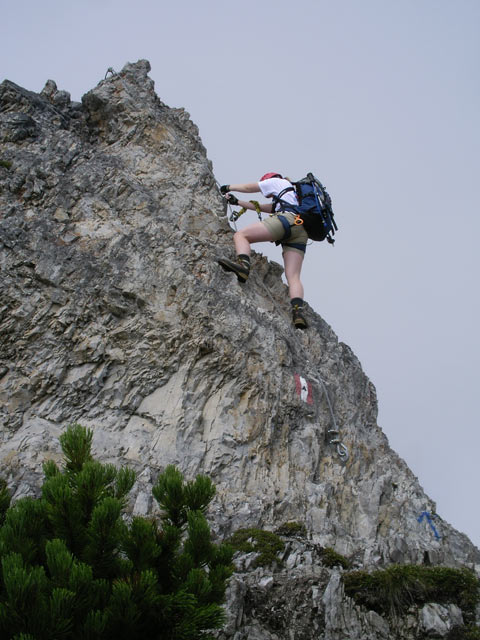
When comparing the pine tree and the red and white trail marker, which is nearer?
the pine tree

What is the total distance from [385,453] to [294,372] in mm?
2597

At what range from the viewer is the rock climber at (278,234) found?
12.7 m

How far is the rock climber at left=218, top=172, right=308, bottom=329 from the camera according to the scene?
501 inches

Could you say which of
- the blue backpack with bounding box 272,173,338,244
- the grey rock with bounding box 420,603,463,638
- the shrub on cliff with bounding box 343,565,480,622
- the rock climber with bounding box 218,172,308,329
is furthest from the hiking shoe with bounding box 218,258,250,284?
the grey rock with bounding box 420,603,463,638

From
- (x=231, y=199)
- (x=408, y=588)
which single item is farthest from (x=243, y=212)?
(x=408, y=588)

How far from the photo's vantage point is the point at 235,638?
736 cm

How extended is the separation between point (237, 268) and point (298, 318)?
1726 millimetres

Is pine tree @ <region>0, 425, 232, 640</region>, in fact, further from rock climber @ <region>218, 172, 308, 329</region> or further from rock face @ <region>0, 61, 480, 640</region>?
rock climber @ <region>218, 172, 308, 329</region>

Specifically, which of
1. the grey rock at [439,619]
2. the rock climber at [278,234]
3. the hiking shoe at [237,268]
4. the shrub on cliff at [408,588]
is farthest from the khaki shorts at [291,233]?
the grey rock at [439,619]

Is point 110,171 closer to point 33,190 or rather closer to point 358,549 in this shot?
point 33,190

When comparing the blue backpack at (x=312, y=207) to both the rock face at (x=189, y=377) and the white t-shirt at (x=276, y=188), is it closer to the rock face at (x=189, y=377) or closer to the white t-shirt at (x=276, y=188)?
the white t-shirt at (x=276, y=188)

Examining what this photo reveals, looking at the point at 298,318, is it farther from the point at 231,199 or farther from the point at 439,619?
the point at 439,619

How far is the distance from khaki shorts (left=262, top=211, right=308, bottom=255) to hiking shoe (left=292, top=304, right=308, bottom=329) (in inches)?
49.5

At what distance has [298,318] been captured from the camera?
1300cm
